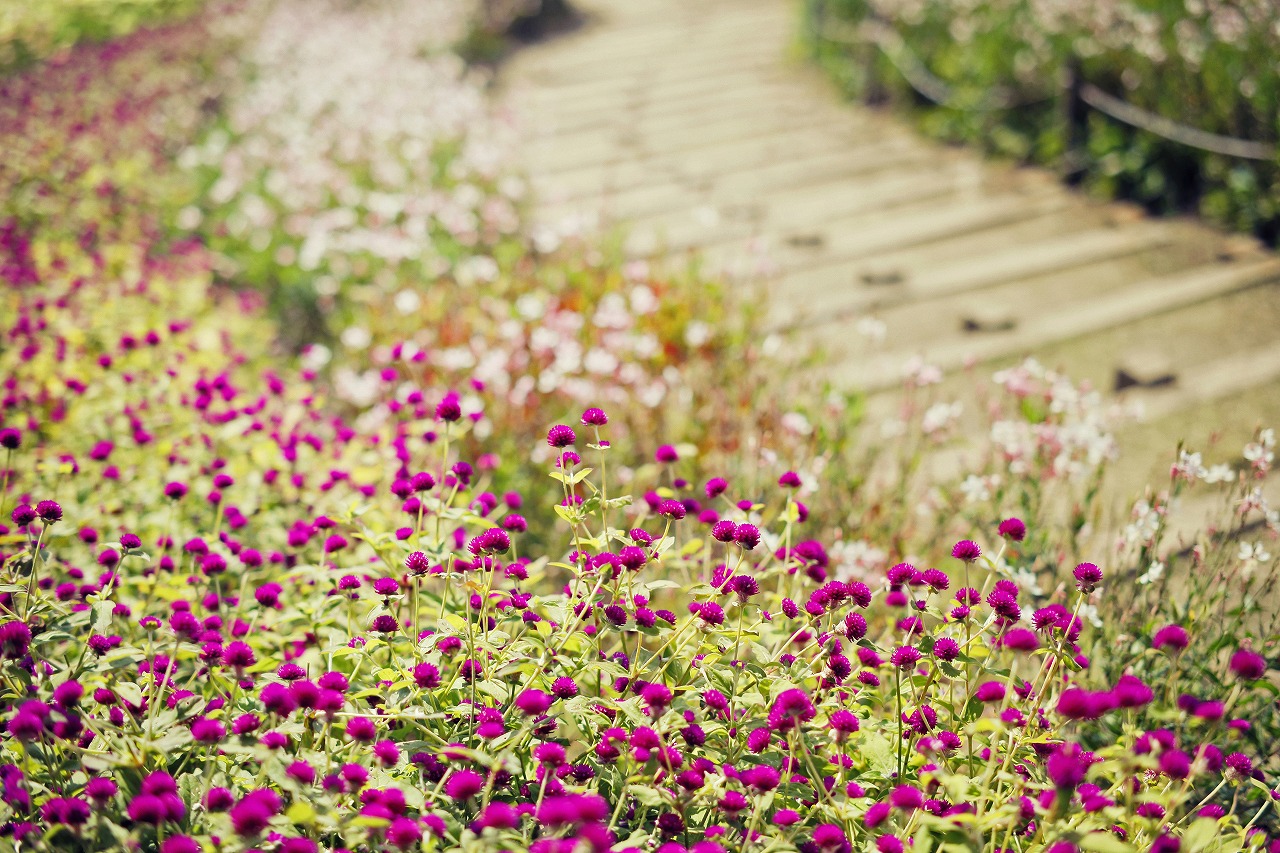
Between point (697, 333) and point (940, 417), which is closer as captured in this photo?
point (940, 417)

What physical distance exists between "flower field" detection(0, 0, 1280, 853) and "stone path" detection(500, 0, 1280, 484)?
0.40m

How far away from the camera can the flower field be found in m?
1.39

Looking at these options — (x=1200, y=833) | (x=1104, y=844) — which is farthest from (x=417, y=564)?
(x=1200, y=833)

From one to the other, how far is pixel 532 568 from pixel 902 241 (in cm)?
397

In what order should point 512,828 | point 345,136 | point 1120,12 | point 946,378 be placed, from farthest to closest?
point 345,136, point 1120,12, point 946,378, point 512,828

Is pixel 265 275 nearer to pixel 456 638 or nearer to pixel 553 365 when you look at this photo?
pixel 553 365

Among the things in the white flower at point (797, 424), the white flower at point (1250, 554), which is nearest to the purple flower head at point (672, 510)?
the white flower at point (1250, 554)

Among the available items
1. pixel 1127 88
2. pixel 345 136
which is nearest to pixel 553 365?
pixel 345 136

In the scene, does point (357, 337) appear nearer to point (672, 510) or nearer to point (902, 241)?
point (672, 510)

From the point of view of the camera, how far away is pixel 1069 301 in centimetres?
448

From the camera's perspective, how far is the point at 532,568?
2.12m

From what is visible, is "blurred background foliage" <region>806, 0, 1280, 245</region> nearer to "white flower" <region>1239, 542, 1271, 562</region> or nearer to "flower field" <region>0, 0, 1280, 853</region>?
"flower field" <region>0, 0, 1280, 853</region>

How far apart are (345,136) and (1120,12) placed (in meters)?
4.95

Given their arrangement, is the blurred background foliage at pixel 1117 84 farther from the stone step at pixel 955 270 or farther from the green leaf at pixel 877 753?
the green leaf at pixel 877 753
